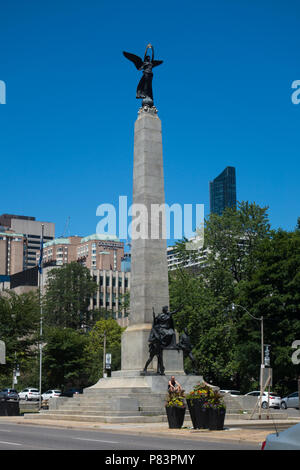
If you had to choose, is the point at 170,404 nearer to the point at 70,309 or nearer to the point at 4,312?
the point at 4,312

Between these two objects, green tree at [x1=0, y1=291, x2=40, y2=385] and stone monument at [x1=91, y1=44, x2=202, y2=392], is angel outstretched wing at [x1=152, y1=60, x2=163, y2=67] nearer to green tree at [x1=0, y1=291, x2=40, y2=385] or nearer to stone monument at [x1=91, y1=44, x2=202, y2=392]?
stone monument at [x1=91, y1=44, x2=202, y2=392]

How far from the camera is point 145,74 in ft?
122

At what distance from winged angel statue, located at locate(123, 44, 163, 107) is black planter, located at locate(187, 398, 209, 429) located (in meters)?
19.2

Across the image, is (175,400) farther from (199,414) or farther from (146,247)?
(146,247)

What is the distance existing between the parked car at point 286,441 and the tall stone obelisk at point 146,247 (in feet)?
83.6

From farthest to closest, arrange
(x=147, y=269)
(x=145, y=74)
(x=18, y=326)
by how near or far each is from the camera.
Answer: (x=18, y=326) → (x=145, y=74) → (x=147, y=269)

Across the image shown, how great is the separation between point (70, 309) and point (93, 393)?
70239mm

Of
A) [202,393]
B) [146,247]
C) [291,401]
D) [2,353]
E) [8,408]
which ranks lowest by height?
[291,401]

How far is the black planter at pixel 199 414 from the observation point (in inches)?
848

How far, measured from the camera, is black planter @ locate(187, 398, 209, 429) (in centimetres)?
2153

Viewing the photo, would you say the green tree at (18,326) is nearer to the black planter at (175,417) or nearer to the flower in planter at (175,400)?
the flower in planter at (175,400)

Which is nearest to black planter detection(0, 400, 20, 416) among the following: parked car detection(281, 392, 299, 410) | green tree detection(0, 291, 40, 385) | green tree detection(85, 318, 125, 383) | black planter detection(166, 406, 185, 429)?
green tree detection(0, 291, 40, 385)

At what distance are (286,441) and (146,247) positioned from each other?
26941 mm

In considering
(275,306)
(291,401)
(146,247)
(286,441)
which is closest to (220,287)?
(275,306)
